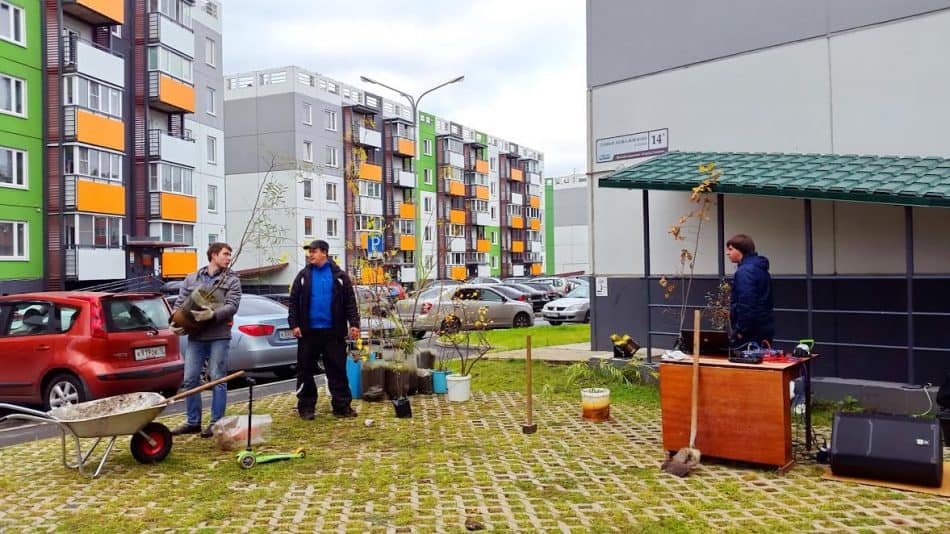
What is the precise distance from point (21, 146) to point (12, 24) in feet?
15.4

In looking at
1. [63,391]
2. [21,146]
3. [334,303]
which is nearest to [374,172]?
[21,146]

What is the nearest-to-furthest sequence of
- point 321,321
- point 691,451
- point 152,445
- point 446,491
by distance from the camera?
point 446,491, point 691,451, point 152,445, point 321,321

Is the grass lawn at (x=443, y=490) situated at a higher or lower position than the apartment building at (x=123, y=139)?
lower

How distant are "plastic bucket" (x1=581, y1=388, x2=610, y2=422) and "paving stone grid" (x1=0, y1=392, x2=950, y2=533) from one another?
41 centimetres

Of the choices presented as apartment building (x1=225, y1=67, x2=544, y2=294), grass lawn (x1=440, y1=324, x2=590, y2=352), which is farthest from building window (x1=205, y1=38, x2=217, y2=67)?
grass lawn (x1=440, y1=324, x2=590, y2=352)

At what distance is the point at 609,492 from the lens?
5.85 metres

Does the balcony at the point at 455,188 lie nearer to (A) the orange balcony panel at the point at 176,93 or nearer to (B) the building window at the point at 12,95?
(A) the orange balcony panel at the point at 176,93

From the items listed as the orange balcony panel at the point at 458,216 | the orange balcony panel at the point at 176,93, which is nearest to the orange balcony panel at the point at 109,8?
the orange balcony panel at the point at 176,93

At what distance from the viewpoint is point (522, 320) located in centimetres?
2594

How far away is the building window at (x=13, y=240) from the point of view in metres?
29.8

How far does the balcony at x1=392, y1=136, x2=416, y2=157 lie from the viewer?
202 feet

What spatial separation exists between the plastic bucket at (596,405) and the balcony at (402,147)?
177 ft

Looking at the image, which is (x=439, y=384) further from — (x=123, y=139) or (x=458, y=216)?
(x=458, y=216)

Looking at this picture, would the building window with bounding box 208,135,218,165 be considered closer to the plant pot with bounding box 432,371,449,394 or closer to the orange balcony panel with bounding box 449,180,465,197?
the orange balcony panel with bounding box 449,180,465,197
